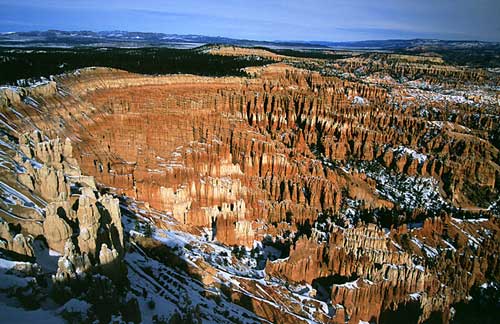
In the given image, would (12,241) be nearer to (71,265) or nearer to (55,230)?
(55,230)

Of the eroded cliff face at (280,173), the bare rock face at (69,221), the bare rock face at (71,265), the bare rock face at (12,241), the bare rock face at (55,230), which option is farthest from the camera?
the eroded cliff face at (280,173)

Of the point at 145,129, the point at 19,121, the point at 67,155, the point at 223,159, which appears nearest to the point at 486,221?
the point at 223,159

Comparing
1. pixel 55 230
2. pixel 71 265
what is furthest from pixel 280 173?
pixel 71 265

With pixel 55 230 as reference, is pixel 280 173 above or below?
below

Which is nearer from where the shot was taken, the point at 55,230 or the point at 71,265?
the point at 71,265

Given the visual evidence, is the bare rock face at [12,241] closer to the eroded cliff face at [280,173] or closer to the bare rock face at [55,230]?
the eroded cliff face at [280,173]

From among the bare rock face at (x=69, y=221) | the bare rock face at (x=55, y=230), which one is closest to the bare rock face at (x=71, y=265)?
the bare rock face at (x=69, y=221)

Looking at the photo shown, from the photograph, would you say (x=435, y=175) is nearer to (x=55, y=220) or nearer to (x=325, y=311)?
(x=325, y=311)

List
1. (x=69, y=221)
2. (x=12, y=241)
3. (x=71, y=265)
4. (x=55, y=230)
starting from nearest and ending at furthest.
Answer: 1. (x=71, y=265)
2. (x=12, y=241)
3. (x=55, y=230)
4. (x=69, y=221)

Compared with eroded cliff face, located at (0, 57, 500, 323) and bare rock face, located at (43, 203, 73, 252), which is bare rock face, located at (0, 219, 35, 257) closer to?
eroded cliff face, located at (0, 57, 500, 323)
